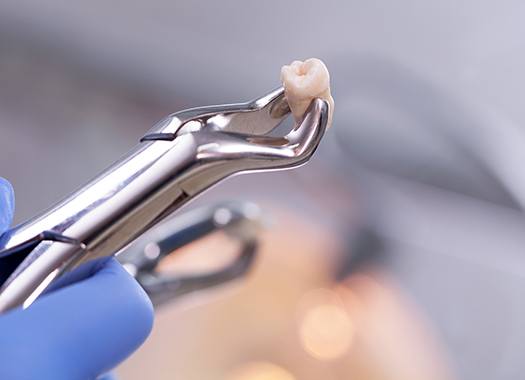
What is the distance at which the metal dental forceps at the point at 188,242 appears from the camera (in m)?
0.53

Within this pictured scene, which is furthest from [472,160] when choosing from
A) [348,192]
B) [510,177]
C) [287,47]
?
[287,47]

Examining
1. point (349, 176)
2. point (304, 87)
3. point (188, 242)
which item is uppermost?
point (304, 87)

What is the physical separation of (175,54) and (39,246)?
1.03m

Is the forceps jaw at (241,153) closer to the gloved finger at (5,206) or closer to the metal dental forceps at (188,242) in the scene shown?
the gloved finger at (5,206)

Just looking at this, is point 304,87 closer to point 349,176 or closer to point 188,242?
point 188,242

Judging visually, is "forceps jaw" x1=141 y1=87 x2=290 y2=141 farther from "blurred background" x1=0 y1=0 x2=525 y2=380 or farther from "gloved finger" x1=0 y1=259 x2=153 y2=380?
"blurred background" x1=0 y1=0 x2=525 y2=380

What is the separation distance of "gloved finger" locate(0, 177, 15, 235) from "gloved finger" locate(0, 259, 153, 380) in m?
0.04

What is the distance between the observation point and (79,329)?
0.33m

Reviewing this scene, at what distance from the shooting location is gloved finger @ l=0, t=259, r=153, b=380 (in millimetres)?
317

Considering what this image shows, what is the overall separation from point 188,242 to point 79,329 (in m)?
0.21

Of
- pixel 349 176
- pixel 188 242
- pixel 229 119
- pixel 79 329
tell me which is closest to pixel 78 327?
pixel 79 329

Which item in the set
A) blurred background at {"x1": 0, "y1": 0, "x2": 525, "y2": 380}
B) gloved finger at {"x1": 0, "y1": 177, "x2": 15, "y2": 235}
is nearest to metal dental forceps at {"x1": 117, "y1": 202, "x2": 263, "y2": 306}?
gloved finger at {"x1": 0, "y1": 177, "x2": 15, "y2": 235}

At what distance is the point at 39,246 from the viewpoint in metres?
0.32

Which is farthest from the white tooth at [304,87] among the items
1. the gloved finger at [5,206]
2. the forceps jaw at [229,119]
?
the gloved finger at [5,206]
